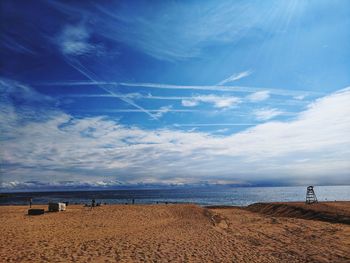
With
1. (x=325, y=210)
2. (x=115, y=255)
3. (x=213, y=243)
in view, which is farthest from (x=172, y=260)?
(x=325, y=210)

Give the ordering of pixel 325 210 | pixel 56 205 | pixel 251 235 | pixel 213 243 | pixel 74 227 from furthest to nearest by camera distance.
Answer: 1. pixel 56 205
2. pixel 325 210
3. pixel 74 227
4. pixel 251 235
5. pixel 213 243

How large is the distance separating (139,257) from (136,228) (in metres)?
9.53

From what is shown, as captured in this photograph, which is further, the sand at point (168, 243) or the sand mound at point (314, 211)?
the sand mound at point (314, 211)

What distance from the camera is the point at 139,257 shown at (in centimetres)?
1453

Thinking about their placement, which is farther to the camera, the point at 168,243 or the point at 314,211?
the point at 314,211

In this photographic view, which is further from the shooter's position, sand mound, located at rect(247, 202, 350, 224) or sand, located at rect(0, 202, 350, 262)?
sand mound, located at rect(247, 202, 350, 224)

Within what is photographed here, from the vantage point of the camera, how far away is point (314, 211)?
109 ft

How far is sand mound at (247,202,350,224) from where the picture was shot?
28.5 meters

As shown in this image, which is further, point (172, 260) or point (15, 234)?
point (15, 234)

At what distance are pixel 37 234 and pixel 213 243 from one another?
38.5 ft

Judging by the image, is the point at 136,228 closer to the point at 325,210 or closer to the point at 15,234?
the point at 15,234

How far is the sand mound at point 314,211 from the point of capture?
28.5 meters

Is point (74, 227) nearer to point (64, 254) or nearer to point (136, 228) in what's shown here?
point (136, 228)

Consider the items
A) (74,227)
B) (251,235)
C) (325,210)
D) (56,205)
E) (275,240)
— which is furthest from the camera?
(56,205)
